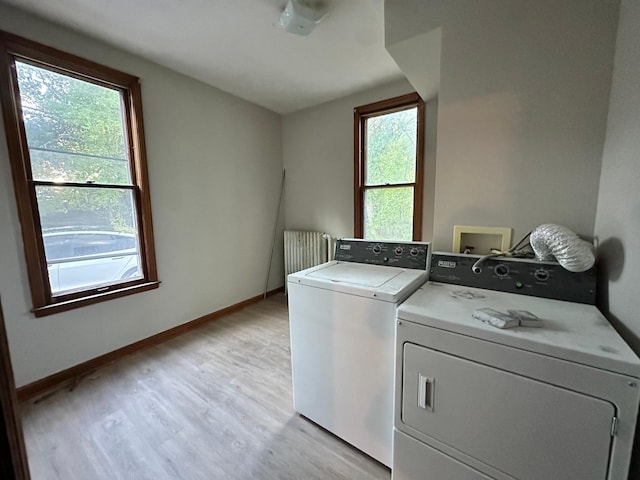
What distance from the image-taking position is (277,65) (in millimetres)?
2389

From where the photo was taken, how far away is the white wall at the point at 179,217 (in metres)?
1.76

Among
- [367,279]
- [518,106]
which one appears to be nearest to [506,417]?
[367,279]

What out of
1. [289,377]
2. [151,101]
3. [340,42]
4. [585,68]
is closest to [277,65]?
[340,42]

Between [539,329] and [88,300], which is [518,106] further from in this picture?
[88,300]

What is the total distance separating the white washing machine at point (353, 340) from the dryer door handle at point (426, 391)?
18 cm

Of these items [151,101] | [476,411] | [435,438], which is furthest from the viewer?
[151,101]

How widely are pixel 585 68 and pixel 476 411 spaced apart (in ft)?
4.91

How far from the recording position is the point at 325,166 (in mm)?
3324

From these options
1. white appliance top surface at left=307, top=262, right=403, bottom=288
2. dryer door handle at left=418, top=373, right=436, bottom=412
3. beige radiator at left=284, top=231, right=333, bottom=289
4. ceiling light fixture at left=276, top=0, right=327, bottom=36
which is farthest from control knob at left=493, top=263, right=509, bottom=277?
beige radiator at left=284, top=231, right=333, bottom=289

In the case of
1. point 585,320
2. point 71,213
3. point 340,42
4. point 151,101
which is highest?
point 340,42

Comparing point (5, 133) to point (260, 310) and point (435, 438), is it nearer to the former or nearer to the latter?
point (260, 310)

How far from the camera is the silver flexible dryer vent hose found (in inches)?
39.8

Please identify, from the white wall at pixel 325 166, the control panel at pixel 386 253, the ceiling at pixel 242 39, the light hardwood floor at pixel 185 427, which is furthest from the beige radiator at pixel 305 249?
the ceiling at pixel 242 39

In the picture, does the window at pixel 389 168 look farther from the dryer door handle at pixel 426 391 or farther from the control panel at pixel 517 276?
the dryer door handle at pixel 426 391
